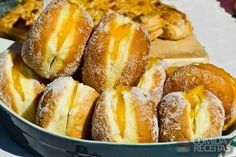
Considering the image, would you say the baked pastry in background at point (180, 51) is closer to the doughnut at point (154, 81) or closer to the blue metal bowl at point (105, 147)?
the doughnut at point (154, 81)

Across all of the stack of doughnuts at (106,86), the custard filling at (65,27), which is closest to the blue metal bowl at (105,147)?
the stack of doughnuts at (106,86)

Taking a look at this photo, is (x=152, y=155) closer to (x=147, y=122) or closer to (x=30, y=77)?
(x=147, y=122)

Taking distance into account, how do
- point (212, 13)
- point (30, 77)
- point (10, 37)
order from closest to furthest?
point (30, 77), point (10, 37), point (212, 13)

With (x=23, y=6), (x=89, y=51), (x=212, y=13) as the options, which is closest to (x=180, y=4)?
(x=212, y=13)

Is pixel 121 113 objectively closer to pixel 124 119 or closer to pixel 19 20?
pixel 124 119

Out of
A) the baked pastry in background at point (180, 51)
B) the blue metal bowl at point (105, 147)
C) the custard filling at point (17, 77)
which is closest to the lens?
the blue metal bowl at point (105, 147)

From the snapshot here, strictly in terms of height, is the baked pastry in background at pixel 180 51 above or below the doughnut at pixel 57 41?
below

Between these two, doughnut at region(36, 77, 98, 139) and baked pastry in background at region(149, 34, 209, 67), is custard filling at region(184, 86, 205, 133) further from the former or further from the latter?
baked pastry in background at region(149, 34, 209, 67)

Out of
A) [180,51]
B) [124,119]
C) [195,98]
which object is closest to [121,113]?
[124,119]
